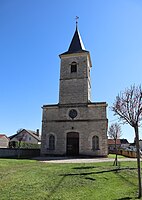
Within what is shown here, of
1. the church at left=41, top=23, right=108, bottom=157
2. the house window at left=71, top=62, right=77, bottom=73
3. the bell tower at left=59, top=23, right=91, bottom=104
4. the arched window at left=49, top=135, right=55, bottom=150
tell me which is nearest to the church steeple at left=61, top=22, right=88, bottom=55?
the bell tower at left=59, top=23, right=91, bottom=104

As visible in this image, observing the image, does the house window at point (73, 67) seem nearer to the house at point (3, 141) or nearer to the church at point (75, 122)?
the church at point (75, 122)

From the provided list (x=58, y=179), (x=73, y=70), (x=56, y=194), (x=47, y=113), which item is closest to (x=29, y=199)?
(x=56, y=194)

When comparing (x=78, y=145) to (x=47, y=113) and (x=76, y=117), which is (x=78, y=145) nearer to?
(x=76, y=117)

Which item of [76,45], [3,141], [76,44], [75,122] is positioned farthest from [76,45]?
[3,141]

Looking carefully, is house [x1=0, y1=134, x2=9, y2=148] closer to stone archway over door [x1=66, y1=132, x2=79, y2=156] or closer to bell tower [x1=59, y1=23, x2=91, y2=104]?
bell tower [x1=59, y1=23, x2=91, y2=104]

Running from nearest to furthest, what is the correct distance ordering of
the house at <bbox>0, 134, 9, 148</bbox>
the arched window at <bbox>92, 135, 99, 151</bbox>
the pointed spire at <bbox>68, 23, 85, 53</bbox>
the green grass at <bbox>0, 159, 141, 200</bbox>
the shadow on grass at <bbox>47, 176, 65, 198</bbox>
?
the green grass at <bbox>0, 159, 141, 200</bbox> → the shadow on grass at <bbox>47, 176, 65, 198</bbox> → the arched window at <bbox>92, 135, 99, 151</bbox> → the pointed spire at <bbox>68, 23, 85, 53</bbox> → the house at <bbox>0, 134, 9, 148</bbox>

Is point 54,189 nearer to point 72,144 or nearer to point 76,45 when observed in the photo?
point 72,144

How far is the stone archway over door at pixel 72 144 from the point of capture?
984 inches

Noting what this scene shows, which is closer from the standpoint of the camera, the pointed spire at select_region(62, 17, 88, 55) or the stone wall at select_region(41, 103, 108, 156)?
the stone wall at select_region(41, 103, 108, 156)

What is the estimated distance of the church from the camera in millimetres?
24328

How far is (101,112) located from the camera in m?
24.9

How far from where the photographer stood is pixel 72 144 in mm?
25172

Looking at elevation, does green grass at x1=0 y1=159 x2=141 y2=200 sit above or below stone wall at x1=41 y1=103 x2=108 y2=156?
below

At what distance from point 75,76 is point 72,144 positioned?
951cm
